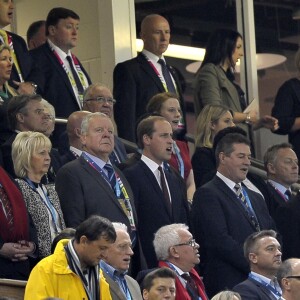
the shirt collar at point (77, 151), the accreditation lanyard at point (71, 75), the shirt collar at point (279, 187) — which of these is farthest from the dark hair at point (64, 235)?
the shirt collar at point (279, 187)

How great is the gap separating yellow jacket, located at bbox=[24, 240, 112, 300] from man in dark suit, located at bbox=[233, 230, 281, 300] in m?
2.48

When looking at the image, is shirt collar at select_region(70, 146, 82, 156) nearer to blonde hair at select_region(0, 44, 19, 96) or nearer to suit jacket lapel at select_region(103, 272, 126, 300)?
blonde hair at select_region(0, 44, 19, 96)

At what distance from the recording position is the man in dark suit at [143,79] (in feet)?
50.4

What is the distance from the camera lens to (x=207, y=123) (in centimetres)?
1492

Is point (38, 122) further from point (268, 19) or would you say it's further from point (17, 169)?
point (268, 19)

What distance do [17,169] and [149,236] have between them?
151 cm

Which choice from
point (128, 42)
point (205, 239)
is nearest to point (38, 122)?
point (205, 239)

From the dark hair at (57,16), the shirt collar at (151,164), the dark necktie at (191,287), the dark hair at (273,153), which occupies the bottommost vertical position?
the dark necktie at (191,287)

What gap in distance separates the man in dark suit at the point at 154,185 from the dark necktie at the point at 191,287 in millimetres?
547

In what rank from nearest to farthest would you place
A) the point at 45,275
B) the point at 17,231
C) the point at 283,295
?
the point at 45,275 < the point at 17,231 < the point at 283,295

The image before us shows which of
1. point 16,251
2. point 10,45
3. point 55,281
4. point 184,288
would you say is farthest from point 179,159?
point 55,281

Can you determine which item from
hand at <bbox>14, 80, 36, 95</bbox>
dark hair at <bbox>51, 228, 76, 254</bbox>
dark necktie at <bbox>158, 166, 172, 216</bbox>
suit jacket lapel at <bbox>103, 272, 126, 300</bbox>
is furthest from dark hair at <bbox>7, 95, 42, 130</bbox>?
suit jacket lapel at <bbox>103, 272, 126, 300</bbox>

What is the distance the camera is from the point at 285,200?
14945mm

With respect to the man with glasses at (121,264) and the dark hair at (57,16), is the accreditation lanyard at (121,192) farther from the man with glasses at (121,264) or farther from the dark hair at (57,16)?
the dark hair at (57,16)
